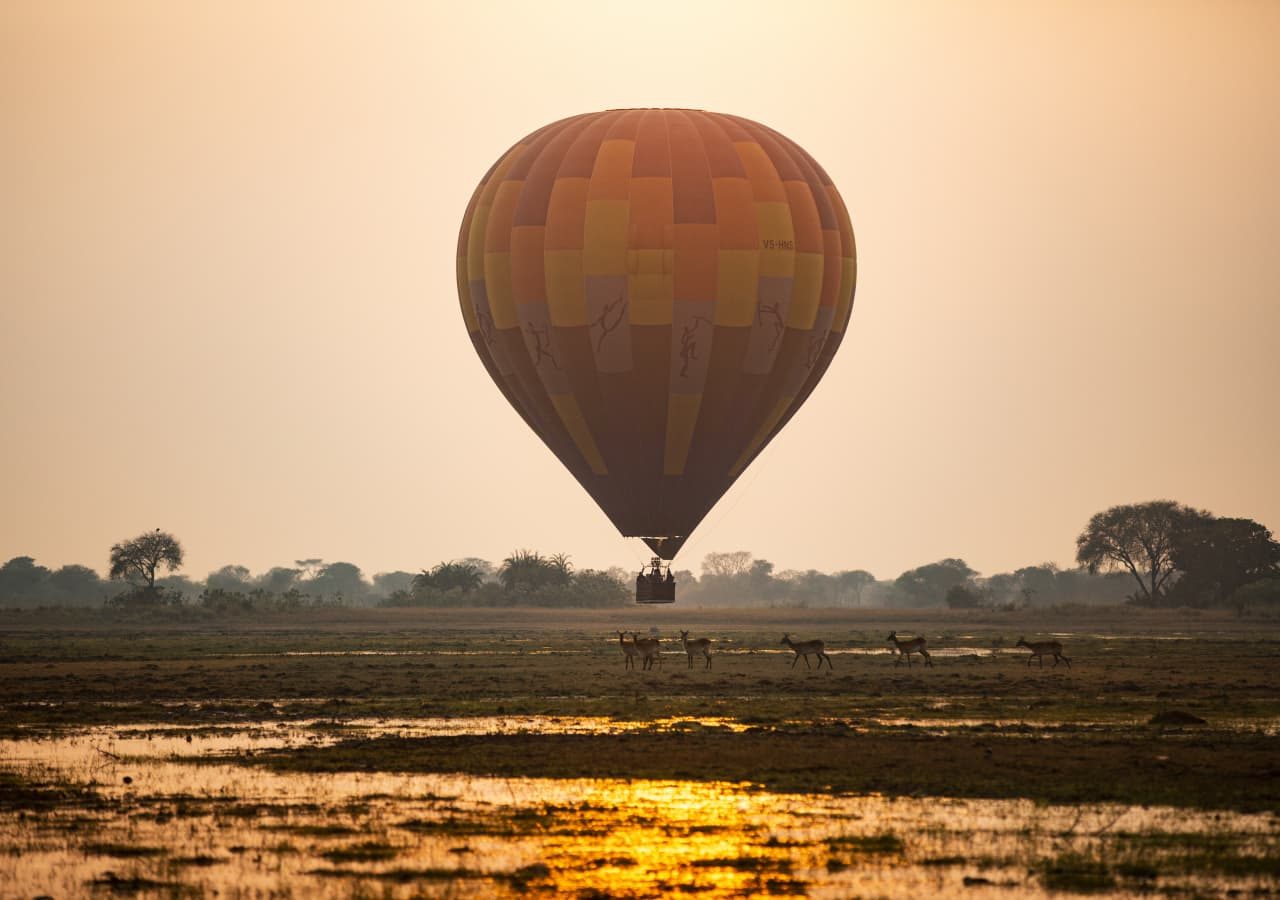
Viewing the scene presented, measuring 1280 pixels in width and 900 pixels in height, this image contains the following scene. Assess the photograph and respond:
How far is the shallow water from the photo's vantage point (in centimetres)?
2273

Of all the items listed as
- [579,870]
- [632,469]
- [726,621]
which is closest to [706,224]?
[632,469]

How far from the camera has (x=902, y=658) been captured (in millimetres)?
61812

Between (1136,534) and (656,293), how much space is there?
102 m

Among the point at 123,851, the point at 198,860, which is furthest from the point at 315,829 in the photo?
the point at 123,851

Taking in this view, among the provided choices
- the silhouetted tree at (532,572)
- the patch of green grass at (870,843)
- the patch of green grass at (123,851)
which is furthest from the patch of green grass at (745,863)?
the silhouetted tree at (532,572)

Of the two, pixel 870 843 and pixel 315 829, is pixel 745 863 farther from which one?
pixel 315 829

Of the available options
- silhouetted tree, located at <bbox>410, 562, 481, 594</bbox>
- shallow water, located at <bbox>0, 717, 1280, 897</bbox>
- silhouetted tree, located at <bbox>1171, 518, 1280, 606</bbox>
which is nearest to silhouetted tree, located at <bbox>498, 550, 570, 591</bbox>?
silhouetted tree, located at <bbox>410, 562, 481, 594</bbox>

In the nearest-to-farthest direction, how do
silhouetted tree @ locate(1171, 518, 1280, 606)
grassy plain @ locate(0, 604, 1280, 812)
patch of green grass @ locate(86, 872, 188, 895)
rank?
patch of green grass @ locate(86, 872, 188, 895) → grassy plain @ locate(0, 604, 1280, 812) → silhouetted tree @ locate(1171, 518, 1280, 606)

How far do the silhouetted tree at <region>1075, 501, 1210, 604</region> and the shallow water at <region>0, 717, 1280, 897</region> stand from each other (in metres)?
124

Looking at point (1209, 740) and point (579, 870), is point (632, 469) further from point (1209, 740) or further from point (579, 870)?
point (579, 870)

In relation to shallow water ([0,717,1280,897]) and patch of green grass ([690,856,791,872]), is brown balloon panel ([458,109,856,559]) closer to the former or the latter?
shallow water ([0,717,1280,897])

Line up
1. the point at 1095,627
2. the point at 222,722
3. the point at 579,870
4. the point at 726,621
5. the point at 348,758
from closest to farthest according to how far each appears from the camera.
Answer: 1. the point at 579,870
2. the point at 348,758
3. the point at 222,722
4. the point at 1095,627
5. the point at 726,621

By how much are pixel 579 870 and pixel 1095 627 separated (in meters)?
82.9

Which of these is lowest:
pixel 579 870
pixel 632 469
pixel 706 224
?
pixel 579 870
